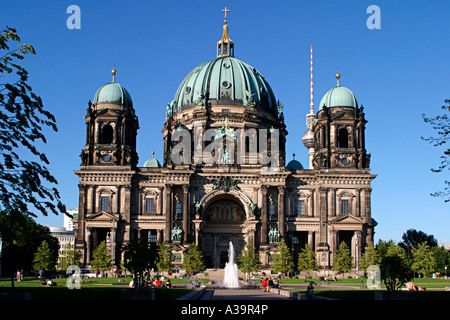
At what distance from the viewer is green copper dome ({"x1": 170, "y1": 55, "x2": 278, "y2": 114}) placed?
332ft

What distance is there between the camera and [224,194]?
89250 millimetres

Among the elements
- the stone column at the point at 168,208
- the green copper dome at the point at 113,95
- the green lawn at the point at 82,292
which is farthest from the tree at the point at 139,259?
the green copper dome at the point at 113,95

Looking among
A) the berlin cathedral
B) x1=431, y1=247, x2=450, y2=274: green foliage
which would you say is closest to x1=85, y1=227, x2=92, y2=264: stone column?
the berlin cathedral

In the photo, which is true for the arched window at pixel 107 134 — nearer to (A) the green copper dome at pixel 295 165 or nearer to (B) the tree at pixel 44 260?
(B) the tree at pixel 44 260

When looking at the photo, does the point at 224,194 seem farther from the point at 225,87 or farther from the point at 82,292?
the point at 82,292

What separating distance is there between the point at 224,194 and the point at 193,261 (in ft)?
46.6

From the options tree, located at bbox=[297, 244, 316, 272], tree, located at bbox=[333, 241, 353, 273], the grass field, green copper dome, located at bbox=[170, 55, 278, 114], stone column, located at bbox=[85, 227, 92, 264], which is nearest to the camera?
the grass field

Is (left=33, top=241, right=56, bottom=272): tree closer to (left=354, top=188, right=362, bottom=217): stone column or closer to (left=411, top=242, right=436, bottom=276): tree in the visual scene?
(left=354, top=188, right=362, bottom=217): stone column

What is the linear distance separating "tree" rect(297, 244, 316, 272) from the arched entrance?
11.5 metres

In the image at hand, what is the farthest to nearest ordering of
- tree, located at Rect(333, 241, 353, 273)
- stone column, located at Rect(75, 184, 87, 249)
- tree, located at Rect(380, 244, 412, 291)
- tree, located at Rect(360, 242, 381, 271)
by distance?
stone column, located at Rect(75, 184, 87, 249), tree, located at Rect(333, 241, 353, 273), tree, located at Rect(360, 242, 381, 271), tree, located at Rect(380, 244, 412, 291)

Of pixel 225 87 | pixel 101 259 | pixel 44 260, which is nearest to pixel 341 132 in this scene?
pixel 225 87

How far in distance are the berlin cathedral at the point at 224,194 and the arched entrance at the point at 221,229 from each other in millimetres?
154
